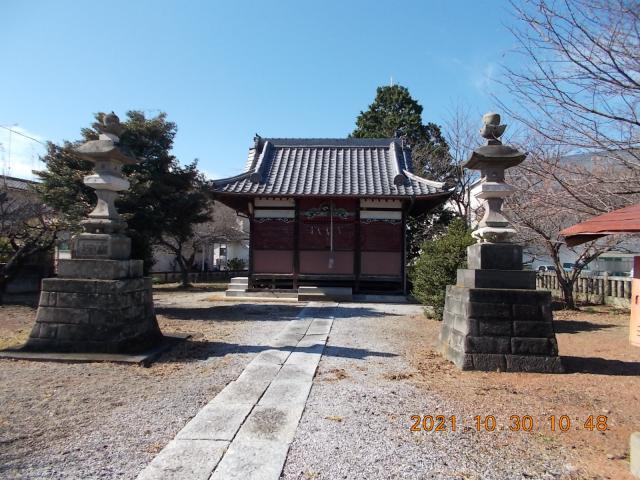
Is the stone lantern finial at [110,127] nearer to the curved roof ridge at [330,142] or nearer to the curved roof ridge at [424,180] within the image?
the curved roof ridge at [424,180]

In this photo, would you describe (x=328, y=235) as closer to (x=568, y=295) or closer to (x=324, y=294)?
(x=324, y=294)

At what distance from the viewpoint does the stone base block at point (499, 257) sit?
19.5 feet

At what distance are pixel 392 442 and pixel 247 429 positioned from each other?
1.20 meters

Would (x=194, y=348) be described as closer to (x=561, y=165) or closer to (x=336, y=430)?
(x=336, y=430)

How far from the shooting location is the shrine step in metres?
13.3

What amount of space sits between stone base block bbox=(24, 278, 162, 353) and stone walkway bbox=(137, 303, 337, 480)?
2.06 meters

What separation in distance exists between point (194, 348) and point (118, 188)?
283cm

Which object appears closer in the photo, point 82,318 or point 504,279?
point 504,279

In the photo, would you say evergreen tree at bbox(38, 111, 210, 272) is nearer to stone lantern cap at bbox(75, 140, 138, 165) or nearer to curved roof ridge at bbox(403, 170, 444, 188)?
stone lantern cap at bbox(75, 140, 138, 165)

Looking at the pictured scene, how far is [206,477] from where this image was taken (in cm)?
273

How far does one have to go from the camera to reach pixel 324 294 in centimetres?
1342

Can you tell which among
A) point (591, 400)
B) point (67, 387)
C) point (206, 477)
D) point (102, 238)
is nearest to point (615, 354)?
point (591, 400)

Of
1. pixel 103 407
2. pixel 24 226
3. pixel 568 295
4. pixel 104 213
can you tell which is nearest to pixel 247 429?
pixel 103 407

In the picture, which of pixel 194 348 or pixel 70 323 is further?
pixel 194 348
